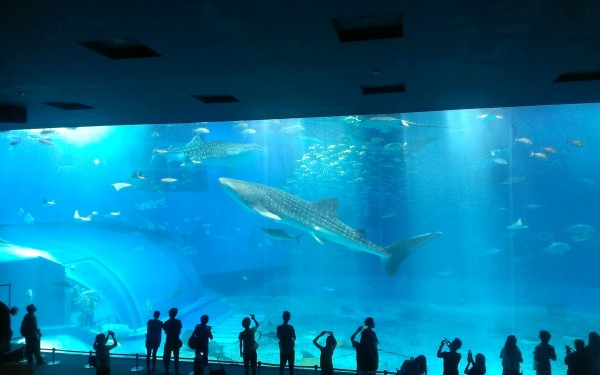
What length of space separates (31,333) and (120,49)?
5033 mm

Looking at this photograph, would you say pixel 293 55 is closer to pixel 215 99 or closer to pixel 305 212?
pixel 215 99

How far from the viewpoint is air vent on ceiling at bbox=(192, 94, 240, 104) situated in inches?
264

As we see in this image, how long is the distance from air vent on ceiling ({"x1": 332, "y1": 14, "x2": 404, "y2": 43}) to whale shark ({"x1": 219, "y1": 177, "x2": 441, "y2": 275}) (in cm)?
538

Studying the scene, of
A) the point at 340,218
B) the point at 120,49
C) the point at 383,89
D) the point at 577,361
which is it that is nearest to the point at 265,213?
the point at 383,89

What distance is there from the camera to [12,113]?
7.29 meters

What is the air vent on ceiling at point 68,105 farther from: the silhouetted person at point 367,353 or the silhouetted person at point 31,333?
the silhouetted person at point 367,353

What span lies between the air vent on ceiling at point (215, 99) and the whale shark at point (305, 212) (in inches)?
129

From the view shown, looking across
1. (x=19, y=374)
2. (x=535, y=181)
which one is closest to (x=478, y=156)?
(x=535, y=181)

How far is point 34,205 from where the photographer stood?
32781 mm

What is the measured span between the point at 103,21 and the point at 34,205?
35.3 meters

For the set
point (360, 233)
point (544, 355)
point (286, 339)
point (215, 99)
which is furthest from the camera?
point (360, 233)

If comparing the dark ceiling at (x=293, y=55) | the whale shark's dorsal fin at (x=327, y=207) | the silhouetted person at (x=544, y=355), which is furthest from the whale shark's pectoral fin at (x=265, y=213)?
the silhouetted person at (x=544, y=355)

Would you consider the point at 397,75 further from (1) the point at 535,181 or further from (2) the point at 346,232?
(1) the point at 535,181

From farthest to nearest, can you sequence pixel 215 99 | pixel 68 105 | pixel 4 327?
pixel 68 105
pixel 215 99
pixel 4 327
